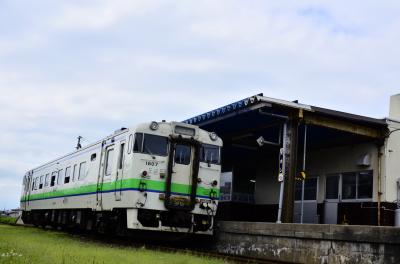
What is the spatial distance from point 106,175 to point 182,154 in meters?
2.51

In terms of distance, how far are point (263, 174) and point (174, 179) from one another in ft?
30.2

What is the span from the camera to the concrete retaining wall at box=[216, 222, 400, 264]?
969 cm

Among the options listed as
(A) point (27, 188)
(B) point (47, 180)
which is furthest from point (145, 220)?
(A) point (27, 188)

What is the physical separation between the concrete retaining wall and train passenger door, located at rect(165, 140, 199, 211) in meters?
1.61

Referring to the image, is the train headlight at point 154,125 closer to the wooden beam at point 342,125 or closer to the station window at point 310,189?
the wooden beam at point 342,125

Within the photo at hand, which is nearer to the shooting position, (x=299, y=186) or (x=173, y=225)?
(x=173, y=225)

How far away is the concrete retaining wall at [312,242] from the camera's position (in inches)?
381

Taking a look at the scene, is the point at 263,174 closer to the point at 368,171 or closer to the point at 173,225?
the point at 368,171

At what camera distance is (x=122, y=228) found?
14000mm

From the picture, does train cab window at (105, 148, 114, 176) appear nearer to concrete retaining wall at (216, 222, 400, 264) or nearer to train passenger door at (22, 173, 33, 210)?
concrete retaining wall at (216, 222, 400, 264)

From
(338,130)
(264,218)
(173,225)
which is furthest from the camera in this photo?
(264,218)

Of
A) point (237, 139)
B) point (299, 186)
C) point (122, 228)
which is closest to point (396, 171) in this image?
point (299, 186)

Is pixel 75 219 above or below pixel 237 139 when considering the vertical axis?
below

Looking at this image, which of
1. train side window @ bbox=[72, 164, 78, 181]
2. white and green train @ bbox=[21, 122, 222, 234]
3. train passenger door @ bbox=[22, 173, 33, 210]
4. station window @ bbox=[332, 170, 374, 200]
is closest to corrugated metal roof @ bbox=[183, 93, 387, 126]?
white and green train @ bbox=[21, 122, 222, 234]
